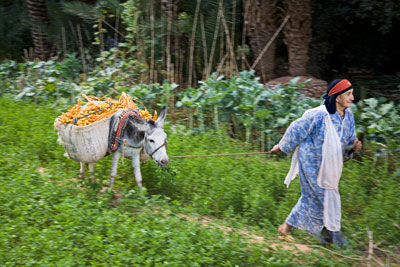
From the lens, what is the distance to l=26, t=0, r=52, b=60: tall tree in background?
10562mm

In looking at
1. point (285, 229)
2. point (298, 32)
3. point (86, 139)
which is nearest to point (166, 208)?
point (86, 139)

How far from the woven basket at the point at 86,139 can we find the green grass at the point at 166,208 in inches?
13.9

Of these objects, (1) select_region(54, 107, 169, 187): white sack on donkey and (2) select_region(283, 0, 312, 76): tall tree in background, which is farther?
(2) select_region(283, 0, 312, 76): tall tree in background

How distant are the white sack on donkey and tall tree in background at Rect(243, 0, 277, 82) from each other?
415cm

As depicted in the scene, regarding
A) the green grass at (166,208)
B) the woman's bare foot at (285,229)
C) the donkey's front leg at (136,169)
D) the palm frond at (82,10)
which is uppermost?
the palm frond at (82,10)

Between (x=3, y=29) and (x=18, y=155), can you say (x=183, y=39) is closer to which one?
(x=18, y=155)

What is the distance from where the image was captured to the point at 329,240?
15.2ft

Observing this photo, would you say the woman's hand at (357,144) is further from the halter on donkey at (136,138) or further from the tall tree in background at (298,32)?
the tall tree in background at (298,32)

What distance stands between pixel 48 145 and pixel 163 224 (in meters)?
2.59

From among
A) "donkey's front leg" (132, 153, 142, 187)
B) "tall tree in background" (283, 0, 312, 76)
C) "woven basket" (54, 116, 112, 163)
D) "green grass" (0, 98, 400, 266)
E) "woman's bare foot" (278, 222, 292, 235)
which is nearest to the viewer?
"green grass" (0, 98, 400, 266)

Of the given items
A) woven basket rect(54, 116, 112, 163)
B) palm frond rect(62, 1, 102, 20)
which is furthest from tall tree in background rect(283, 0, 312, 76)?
woven basket rect(54, 116, 112, 163)

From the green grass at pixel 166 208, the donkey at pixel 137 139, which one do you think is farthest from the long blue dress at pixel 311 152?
the donkey at pixel 137 139

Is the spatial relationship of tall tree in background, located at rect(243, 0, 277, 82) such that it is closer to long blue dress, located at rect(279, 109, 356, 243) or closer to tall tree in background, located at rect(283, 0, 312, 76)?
tall tree in background, located at rect(283, 0, 312, 76)

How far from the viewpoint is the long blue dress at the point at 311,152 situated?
4.47 m
